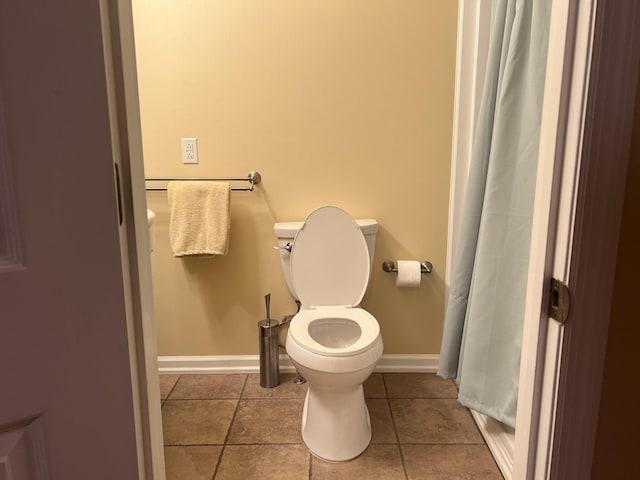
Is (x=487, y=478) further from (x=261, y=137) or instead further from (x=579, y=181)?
(x=261, y=137)

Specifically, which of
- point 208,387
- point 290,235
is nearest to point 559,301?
point 290,235

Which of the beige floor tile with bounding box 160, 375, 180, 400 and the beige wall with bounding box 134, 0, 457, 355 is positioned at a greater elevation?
the beige wall with bounding box 134, 0, 457, 355

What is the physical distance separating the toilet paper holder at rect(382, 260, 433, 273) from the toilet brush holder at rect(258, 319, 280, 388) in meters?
0.61

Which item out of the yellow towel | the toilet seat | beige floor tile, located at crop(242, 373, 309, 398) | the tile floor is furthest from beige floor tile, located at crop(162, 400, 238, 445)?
the yellow towel

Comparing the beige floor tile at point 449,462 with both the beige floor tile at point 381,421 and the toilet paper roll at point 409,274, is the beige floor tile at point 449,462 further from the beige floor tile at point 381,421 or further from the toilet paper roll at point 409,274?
the toilet paper roll at point 409,274

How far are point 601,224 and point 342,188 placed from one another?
157 centimetres

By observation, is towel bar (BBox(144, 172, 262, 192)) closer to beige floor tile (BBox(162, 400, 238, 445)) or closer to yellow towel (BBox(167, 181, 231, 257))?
yellow towel (BBox(167, 181, 231, 257))

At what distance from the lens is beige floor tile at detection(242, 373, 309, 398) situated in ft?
6.61

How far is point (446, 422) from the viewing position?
5.93 ft

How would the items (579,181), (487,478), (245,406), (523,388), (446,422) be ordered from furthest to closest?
(245,406), (446,422), (487,478), (523,388), (579,181)

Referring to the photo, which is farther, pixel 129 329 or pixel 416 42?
pixel 416 42

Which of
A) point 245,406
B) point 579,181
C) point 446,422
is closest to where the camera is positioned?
point 579,181

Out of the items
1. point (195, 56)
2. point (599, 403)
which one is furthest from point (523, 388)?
point (195, 56)

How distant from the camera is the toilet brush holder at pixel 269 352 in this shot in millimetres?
2062
